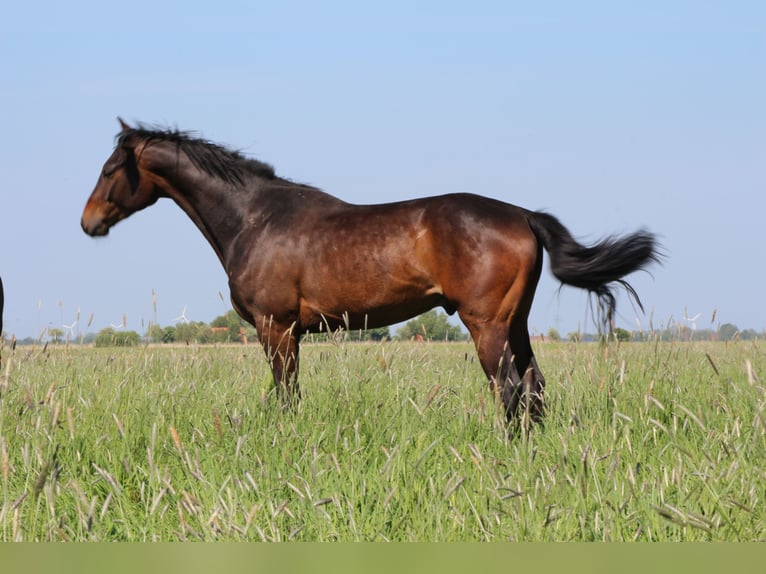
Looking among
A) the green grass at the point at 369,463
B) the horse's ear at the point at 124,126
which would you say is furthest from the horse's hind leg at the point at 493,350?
the horse's ear at the point at 124,126

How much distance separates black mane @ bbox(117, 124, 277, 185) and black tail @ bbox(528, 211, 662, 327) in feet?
9.27

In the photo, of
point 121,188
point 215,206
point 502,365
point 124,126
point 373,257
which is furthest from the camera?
point 124,126

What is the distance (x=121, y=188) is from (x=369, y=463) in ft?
16.9

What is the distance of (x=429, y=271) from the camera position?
6.37 meters

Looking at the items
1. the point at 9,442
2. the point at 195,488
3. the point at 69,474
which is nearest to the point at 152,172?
the point at 9,442

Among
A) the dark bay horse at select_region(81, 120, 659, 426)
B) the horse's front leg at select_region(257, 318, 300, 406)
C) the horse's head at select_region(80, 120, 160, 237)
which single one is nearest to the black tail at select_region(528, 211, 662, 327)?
the dark bay horse at select_region(81, 120, 659, 426)

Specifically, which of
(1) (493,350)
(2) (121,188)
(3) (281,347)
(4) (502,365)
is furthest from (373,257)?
(2) (121,188)

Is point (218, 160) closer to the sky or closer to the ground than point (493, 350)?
closer to the sky

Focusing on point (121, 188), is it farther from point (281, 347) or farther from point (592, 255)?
point (592, 255)

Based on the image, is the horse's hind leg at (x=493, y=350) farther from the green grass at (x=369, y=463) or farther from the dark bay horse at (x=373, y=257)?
the green grass at (x=369, y=463)

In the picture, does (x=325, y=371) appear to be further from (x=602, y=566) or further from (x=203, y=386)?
(x=602, y=566)

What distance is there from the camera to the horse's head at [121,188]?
7.94m

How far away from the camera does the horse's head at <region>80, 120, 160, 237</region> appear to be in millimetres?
7938

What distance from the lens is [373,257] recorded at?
654cm
